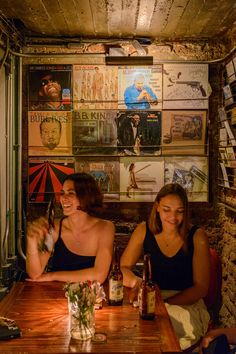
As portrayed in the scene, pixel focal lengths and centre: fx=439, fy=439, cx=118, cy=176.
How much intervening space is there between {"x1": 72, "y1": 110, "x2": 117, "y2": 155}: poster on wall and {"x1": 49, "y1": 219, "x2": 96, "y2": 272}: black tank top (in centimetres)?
144

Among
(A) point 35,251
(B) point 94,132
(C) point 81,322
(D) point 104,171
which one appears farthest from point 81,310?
(B) point 94,132

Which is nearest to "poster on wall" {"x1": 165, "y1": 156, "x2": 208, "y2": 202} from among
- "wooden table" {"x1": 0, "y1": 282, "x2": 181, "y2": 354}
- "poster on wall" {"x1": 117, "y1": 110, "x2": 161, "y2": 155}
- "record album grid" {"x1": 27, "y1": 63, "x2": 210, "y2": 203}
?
"record album grid" {"x1": 27, "y1": 63, "x2": 210, "y2": 203}

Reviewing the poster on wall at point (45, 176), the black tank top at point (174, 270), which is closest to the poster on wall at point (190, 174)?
the poster on wall at point (45, 176)

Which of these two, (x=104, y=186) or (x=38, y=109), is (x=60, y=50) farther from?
(x=104, y=186)

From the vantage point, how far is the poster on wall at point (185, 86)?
428 centimetres

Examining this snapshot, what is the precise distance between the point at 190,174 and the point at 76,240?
67.1 inches

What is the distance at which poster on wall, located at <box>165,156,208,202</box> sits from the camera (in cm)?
435

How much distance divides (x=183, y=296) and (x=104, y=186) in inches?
69.9

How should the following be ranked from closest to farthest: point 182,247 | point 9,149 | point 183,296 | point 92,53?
point 183,296 < point 182,247 < point 9,149 < point 92,53

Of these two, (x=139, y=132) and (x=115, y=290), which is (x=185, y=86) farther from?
(x=115, y=290)

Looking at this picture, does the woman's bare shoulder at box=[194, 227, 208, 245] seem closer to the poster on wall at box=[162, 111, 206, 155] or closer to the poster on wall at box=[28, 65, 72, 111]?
the poster on wall at box=[162, 111, 206, 155]

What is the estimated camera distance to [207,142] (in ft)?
14.3

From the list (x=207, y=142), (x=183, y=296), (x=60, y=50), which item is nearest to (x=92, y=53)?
(x=60, y=50)

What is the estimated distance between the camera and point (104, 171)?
4363mm
